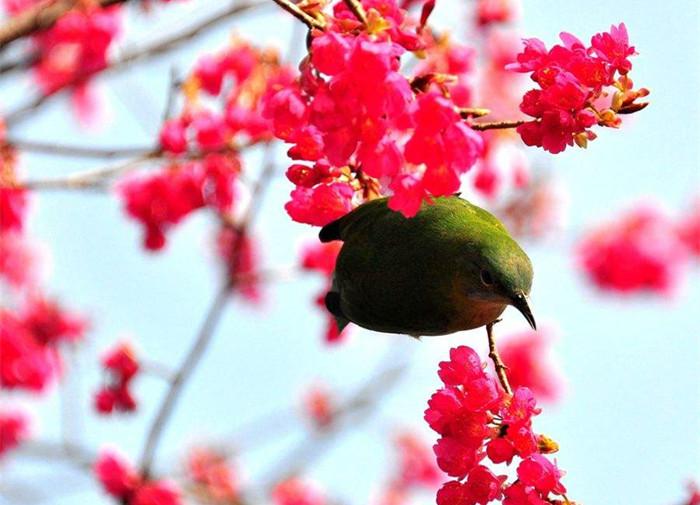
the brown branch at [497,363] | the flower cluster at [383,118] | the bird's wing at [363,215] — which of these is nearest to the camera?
the flower cluster at [383,118]

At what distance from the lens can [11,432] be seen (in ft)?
18.7

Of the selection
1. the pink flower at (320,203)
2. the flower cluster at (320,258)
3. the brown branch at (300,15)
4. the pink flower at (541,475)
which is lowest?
the flower cluster at (320,258)

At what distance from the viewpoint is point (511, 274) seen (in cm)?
213

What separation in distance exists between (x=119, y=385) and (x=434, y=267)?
2.46 m

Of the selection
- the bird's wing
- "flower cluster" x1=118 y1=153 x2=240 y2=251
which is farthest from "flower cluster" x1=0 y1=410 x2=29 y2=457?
the bird's wing

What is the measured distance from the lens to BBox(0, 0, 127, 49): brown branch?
11.7ft

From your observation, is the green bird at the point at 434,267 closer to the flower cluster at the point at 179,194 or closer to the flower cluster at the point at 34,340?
the flower cluster at the point at 179,194

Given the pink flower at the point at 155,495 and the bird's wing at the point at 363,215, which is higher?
the bird's wing at the point at 363,215

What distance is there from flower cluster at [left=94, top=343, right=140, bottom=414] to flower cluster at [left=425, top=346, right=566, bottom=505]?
8.24ft

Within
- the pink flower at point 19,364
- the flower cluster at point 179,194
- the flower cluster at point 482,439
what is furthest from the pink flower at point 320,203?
the pink flower at point 19,364

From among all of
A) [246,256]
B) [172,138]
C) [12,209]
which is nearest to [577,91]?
[172,138]

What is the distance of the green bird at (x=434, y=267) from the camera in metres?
2.17

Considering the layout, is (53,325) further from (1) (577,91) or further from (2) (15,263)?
(1) (577,91)

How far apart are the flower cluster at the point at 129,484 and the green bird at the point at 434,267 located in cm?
232
